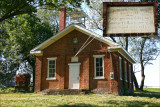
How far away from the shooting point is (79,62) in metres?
20.5

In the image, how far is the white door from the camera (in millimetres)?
20453

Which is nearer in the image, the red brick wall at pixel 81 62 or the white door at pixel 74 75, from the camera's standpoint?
the red brick wall at pixel 81 62

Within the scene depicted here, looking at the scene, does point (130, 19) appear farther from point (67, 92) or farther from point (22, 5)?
point (67, 92)

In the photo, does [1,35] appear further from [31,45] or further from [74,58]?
[74,58]

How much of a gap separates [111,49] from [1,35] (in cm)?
1776

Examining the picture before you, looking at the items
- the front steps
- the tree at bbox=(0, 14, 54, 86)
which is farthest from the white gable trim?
the tree at bbox=(0, 14, 54, 86)

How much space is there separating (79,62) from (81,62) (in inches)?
7.5

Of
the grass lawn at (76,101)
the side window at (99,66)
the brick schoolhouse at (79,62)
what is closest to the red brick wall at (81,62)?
the brick schoolhouse at (79,62)

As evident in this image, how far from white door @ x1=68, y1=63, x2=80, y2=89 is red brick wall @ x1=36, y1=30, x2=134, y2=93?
30 centimetres

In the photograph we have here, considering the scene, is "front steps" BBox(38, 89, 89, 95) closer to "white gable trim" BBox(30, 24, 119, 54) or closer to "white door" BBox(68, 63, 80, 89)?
"white door" BBox(68, 63, 80, 89)

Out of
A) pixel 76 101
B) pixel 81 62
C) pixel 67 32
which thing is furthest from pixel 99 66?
pixel 76 101

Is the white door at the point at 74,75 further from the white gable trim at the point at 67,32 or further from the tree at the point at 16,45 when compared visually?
the tree at the point at 16,45

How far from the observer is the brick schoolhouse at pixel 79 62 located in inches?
766

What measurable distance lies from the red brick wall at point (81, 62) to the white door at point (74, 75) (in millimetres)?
305
